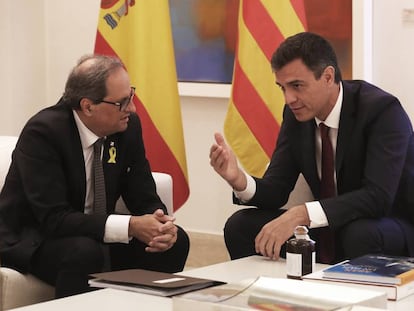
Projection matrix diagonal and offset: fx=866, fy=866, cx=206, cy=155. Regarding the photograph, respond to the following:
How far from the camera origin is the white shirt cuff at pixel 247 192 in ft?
11.3

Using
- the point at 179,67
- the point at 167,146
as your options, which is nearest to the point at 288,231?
the point at 167,146

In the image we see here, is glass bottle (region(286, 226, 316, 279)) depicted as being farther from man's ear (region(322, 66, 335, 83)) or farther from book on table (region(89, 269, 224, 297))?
man's ear (region(322, 66, 335, 83))

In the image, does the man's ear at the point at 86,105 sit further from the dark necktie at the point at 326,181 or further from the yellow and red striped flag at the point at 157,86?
the yellow and red striped flag at the point at 157,86

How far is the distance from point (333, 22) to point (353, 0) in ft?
0.66

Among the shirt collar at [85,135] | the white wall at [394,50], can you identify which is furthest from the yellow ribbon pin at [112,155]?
the white wall at [394,50]

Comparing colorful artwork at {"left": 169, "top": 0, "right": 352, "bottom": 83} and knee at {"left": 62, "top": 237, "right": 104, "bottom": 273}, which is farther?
colorful artwork at {"left": 169, "top": 0, "right": 352, "bottom": 83}

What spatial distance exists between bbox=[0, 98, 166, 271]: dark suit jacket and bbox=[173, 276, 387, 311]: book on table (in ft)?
3.94

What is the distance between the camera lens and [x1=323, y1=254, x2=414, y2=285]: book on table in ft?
8.20

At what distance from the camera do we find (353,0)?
Answer: 4.66 metres

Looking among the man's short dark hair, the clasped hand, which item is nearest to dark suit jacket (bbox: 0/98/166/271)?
the clasped hand

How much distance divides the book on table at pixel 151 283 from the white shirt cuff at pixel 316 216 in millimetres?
827

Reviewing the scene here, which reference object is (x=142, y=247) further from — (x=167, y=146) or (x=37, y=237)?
(x=167, y=146)

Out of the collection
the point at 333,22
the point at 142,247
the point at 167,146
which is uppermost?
the point at 333,22

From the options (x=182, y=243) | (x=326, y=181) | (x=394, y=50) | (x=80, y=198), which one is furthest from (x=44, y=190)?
(x=394, y=50)
